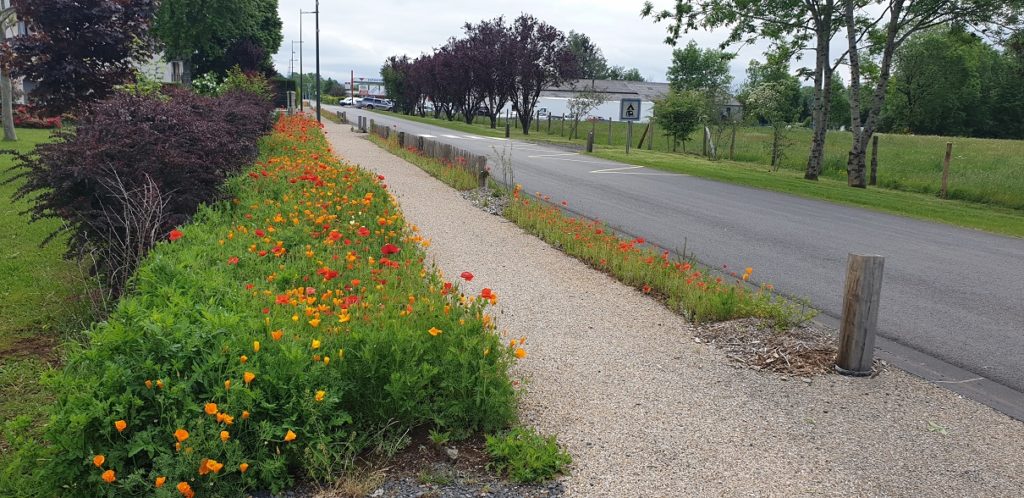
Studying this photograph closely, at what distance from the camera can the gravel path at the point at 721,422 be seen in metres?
3.55

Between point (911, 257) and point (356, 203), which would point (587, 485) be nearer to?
point (356, 203)

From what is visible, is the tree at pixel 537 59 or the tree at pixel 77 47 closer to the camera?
the tree at pixel 77 47

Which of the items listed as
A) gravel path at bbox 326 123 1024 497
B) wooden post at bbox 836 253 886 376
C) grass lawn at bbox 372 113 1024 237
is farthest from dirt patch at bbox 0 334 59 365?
grass lawn at bbox 372 113 1024 237

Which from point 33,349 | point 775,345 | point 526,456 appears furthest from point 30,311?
point 775,345

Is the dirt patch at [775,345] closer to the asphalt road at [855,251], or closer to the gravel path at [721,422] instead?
the gravel path at [721,422]

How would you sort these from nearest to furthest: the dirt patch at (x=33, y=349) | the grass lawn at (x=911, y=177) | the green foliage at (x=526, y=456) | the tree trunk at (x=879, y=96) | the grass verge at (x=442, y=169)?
the green foliage at (x=526, y=456)
the dirt patch at (x=33, y=349)
the grass verge at (x=442, y=169)
the grass lawn at (x=911, y=177)
the tree trunk at (x=879, y=96)

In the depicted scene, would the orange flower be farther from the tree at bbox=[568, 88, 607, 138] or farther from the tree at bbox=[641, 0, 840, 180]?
the tree at bbox=[568, 88, 607, 138]

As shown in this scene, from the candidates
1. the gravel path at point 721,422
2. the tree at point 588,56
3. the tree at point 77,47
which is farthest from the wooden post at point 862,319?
the tree at point 588,56

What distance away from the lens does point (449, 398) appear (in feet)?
12.7

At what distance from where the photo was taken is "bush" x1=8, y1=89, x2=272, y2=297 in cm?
606

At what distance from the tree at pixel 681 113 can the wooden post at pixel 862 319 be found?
95.0ft

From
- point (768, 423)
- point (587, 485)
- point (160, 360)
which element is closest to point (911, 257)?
point (768, 423)

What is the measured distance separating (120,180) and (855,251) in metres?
8.56

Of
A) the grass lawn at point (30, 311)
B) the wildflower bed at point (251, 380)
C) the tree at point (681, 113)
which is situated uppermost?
the tree at point (681, 113)
